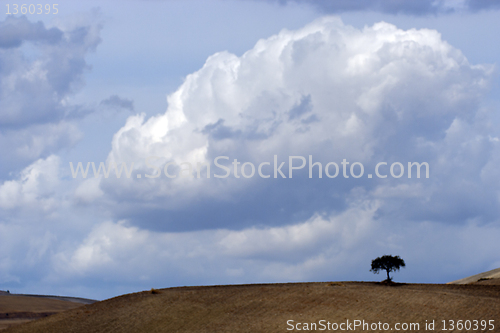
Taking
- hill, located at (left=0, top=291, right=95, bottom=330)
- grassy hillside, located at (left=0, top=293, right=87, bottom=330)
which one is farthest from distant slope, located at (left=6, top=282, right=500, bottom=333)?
grassy hillside, located at (left=0, top=293, right=87, bottom=330)

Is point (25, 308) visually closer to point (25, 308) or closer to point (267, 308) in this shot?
point (25, 308)

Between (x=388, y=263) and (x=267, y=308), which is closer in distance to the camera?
(x=267, y=308)

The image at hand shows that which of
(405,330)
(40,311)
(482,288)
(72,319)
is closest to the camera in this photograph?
(405,330)

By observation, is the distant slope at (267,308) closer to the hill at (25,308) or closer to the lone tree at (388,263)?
the lone tree at (388,263)

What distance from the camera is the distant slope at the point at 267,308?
1937 inches

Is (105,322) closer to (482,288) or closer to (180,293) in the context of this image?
(180,293)

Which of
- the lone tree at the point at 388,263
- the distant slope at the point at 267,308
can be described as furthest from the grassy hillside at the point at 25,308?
the lone tree at the point at 388,263

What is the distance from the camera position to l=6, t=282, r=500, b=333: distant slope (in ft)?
161

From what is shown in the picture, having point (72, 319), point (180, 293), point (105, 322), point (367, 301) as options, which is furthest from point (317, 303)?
point (72, 319)

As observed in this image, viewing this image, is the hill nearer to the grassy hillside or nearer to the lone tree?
the grassy hillside

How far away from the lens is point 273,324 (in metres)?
Answer: 48.5

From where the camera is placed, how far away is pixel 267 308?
173ft

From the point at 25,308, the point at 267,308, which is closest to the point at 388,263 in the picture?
the point at 267,308

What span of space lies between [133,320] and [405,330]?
25.2 meters
